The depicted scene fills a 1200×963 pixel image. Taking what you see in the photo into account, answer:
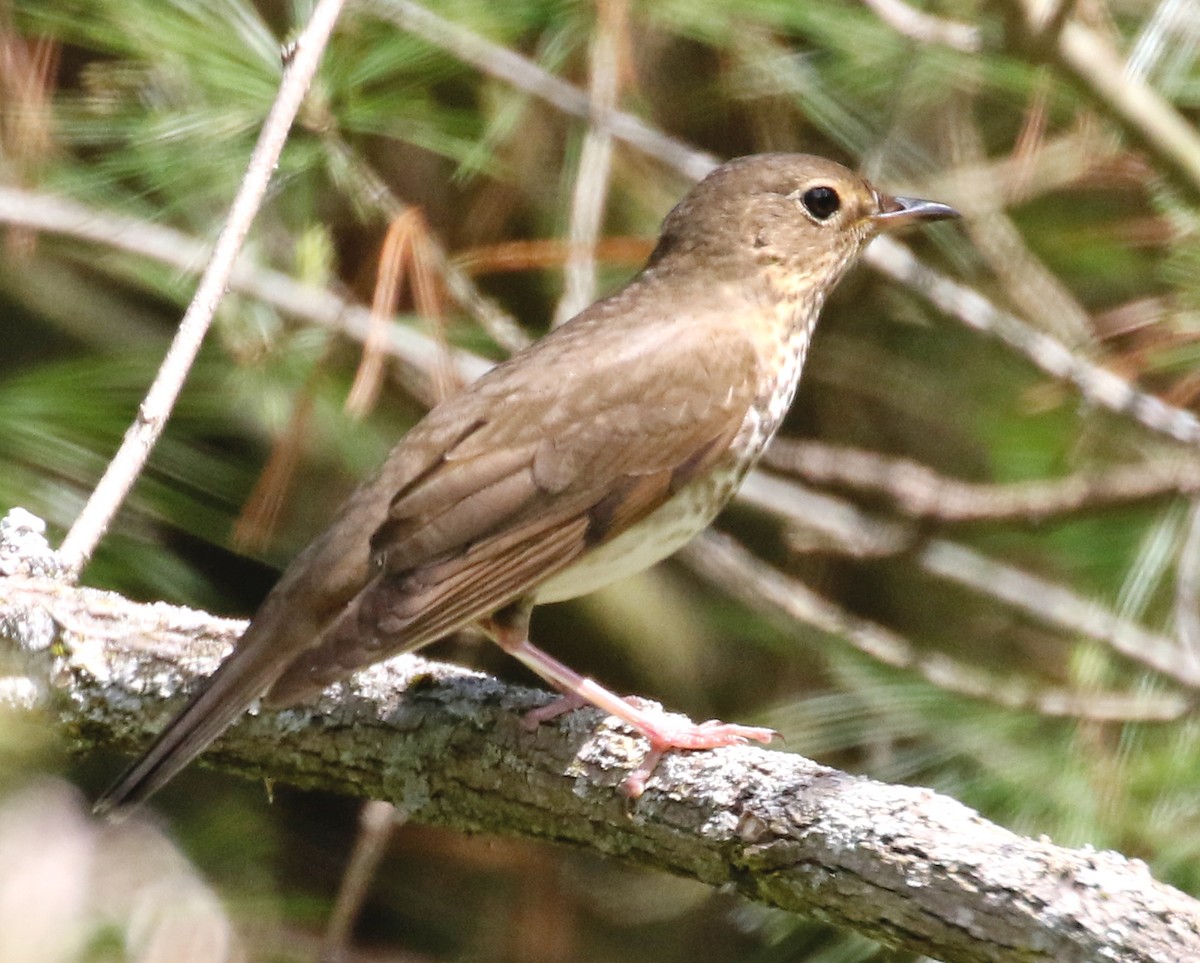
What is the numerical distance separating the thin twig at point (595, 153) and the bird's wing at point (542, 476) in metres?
0.69

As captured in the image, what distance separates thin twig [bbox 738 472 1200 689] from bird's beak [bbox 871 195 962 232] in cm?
112

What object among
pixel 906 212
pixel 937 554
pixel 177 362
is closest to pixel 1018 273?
pixel 937 554

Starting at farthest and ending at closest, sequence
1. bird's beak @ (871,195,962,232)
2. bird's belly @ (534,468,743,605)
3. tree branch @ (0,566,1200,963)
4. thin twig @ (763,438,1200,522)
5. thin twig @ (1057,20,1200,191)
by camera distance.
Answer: thin twig @ (763,438,1200,522) → thin twig @ (1057,20,1200,191) → bird's beak @ (871,195,962,232) → bird's belly @ (534,468,743,605) → tree branch @ (0,566,1200,963)

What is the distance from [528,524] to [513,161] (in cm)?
198

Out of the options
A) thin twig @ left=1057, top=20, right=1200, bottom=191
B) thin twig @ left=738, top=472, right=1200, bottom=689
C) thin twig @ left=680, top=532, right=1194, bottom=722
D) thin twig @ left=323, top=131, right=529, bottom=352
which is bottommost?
thin twig @ left=680, top=532, right=1194, bottom=722

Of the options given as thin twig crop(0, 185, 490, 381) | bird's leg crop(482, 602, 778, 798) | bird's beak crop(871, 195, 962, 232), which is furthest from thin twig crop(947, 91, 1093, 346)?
bird's leg crop(482, 602, 778, 798)

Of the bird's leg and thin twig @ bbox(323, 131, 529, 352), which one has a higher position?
thin twig @ bbox(323, 131, 529, 352)

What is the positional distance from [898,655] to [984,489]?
2.32 feet

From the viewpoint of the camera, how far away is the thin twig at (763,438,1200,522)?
4.90 m

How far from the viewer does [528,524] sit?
11.7ft

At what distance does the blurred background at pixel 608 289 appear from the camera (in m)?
4.30

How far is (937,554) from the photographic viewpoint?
527cm

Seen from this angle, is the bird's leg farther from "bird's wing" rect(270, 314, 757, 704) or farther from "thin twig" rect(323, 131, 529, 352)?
"thin twig" rect(323, 131, 529, 352)

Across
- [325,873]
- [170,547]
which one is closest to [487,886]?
[325,873]
